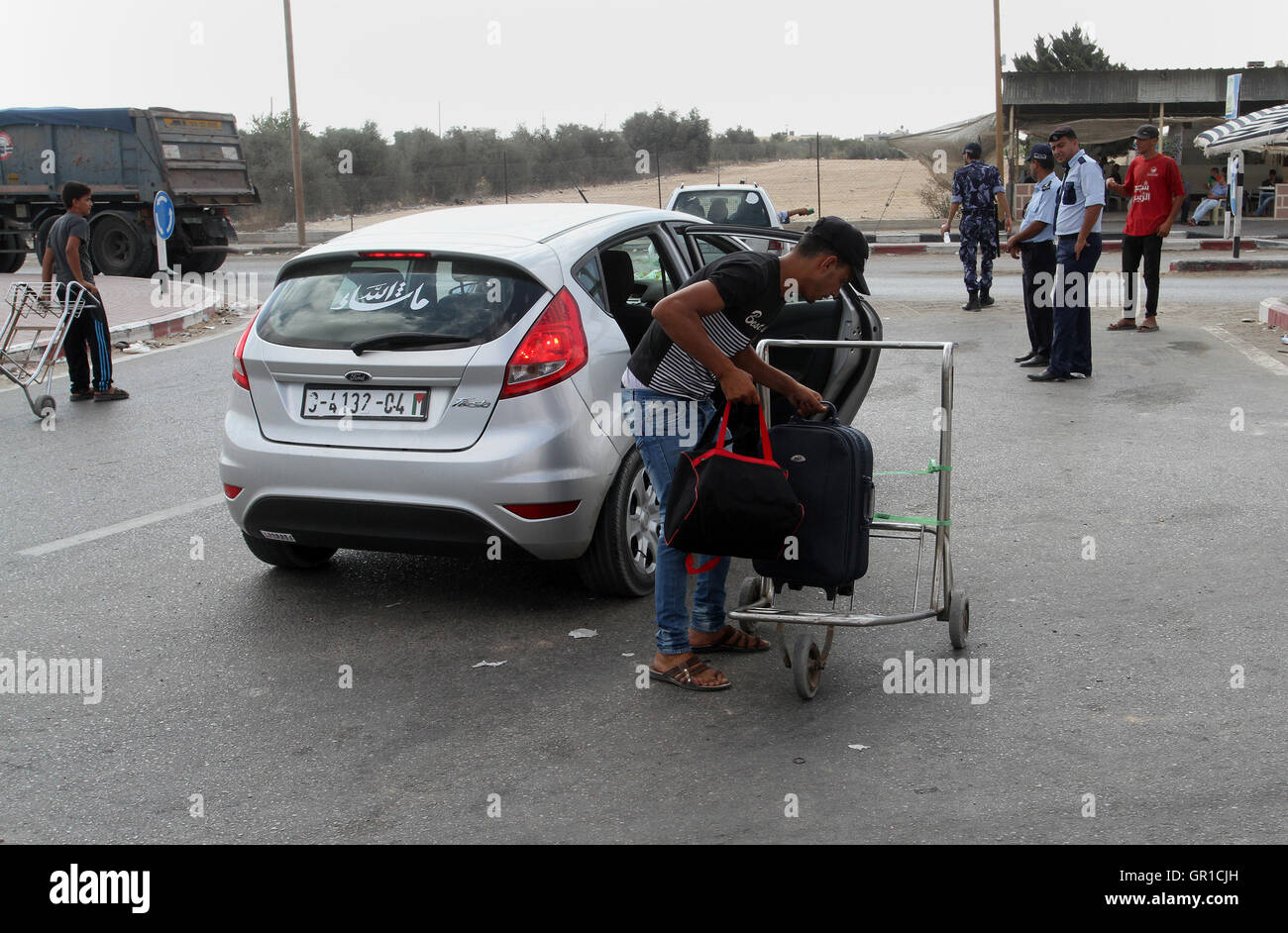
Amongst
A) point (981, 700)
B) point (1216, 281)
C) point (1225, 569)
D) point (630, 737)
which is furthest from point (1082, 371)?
point (1216, 281)

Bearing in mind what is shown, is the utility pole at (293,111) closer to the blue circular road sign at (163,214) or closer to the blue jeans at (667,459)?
the blue circular road sign at (163,214)

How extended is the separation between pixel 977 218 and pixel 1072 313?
4.98m

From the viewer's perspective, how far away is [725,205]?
17.8m

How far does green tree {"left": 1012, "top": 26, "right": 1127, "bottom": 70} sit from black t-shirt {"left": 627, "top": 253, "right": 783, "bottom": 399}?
209 feet

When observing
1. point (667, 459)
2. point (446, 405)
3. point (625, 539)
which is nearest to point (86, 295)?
point (446, 405)

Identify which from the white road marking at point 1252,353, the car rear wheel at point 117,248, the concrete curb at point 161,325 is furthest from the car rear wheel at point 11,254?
the white road marking at point 1252,353

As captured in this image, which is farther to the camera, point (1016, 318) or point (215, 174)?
point (215, 174)

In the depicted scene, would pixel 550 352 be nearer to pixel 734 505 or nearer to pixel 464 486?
pixel 464 486

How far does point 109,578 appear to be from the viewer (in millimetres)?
5844

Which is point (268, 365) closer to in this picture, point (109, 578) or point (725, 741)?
point (109, 578)

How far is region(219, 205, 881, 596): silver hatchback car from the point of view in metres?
4.91

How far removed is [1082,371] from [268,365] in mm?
7284

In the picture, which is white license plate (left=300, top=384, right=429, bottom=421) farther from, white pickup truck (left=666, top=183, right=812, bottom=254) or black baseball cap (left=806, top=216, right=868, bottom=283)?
white pickup truck (left=666, top=183, right=812, bottom=254)

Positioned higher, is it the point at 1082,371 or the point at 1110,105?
the point at 1110,105
